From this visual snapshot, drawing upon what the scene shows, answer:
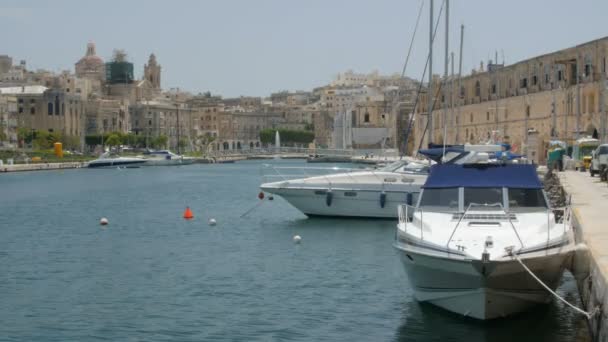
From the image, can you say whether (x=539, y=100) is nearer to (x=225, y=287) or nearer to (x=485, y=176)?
(x=225, y=287)

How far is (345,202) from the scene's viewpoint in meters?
36.2

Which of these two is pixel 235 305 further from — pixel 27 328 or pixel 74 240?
pixel 74 240

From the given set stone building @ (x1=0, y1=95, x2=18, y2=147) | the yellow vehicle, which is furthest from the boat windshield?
stone building @ (x1=0, y1=95, x2=18, y2=147)

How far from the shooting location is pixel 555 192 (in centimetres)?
3244

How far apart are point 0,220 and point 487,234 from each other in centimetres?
2948

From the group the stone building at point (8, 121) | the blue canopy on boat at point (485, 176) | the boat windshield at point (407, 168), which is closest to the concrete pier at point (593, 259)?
the blue canopy on boat at point (485, 176)

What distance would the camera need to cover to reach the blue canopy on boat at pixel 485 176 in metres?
19.8

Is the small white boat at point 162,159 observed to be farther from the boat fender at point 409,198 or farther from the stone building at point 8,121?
the boat fender at point 409,198

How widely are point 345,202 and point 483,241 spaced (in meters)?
18.7

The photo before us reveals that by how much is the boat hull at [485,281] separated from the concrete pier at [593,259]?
405 mm

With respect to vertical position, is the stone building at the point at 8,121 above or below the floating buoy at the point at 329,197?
above

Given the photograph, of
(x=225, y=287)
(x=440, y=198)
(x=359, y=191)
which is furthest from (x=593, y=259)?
(x=359, y=191)

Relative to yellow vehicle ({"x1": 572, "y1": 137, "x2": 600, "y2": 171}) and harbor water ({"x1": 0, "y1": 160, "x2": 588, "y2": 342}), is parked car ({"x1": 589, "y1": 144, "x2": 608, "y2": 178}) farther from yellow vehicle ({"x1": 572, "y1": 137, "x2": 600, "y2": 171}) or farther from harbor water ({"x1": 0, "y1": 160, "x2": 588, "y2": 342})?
harbor water ({"x1": 0, "y1": 160, "x2": 588, "y2": 342})

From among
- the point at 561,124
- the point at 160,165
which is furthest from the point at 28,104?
the point at 561,124
